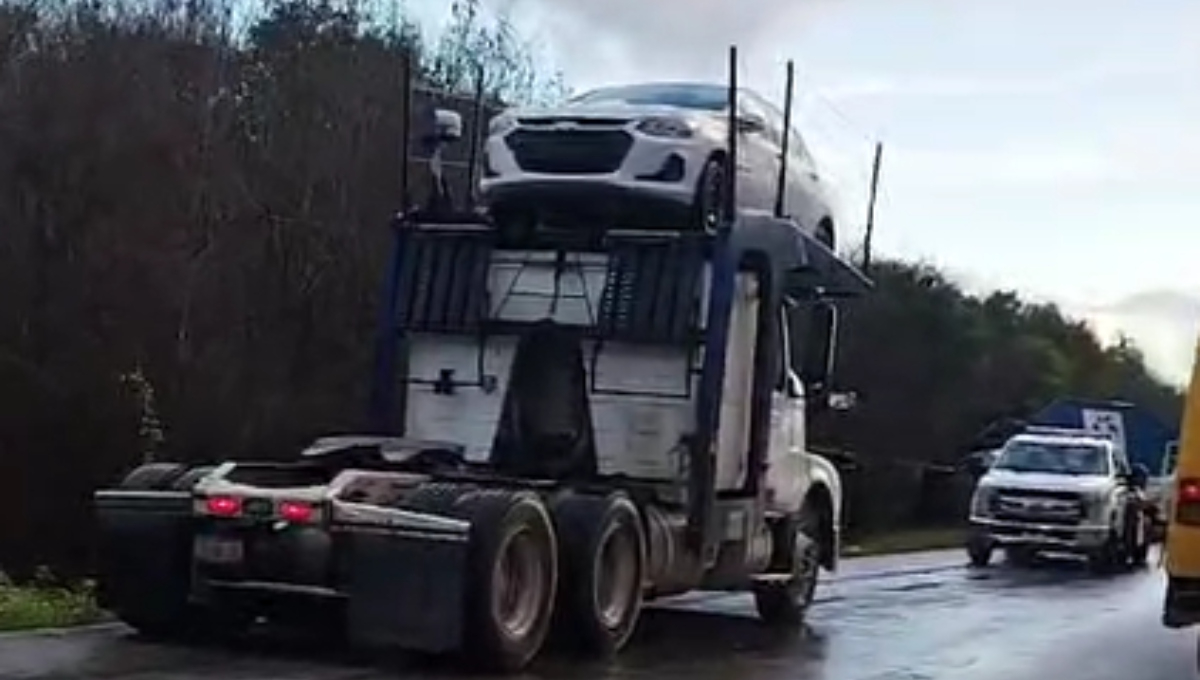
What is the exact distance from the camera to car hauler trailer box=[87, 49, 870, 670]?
552 inches

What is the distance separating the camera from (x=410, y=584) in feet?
45.2

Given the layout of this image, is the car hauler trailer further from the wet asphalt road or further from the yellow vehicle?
the yellow vehicle

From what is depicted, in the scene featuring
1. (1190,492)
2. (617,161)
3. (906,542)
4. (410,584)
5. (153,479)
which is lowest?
(906,542)

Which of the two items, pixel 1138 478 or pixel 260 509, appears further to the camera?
pixel 1138 478

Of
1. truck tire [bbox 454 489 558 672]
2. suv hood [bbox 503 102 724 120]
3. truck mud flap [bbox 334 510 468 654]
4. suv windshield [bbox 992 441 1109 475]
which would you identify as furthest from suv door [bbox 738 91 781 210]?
suv windshield [bbox 992 441 1109 475]

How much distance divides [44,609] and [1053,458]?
20.9 meters

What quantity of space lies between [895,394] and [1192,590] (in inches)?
1467

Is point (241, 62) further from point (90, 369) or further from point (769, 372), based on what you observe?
point (769, 372)

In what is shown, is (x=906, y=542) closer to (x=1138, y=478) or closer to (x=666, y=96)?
(x=1138, y=478)

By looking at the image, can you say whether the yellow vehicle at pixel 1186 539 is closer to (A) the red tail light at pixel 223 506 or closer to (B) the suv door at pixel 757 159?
(B) the suv door at pixel 757 159

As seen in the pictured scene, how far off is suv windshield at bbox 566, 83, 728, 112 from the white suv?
17 millimetres

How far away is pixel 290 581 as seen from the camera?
14.2 meters

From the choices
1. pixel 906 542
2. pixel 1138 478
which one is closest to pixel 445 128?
pixel 1138 478

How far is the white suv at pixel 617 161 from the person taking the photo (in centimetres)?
1652
